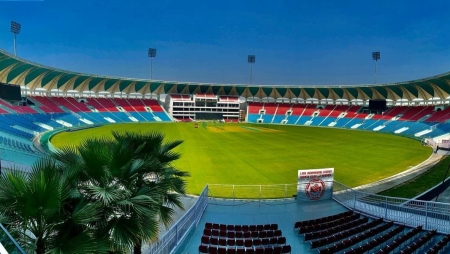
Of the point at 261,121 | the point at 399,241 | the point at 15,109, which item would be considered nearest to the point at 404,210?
the point at 399,241

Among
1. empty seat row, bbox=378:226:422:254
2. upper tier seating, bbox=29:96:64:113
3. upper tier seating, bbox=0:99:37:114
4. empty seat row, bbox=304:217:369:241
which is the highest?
upper tier seating, bbox=29:96:64:113

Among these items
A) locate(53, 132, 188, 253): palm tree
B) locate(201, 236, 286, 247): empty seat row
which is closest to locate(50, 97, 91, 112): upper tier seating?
locate(201, 236, 286, 247): empty seat row

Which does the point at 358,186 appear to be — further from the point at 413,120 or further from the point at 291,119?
the point at 291,119

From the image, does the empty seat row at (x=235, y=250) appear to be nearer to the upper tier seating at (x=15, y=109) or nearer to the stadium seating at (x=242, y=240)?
the stadium seating at (x=242, y=240)

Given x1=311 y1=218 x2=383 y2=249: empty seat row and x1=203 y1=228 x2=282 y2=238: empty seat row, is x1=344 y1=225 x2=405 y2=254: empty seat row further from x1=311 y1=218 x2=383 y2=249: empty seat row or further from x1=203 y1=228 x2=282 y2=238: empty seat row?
x1=203 y1=228 x2=282 y2=238: empty seat row

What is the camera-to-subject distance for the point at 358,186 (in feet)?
63.3

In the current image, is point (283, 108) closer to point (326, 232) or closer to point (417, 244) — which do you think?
point (326, 232)

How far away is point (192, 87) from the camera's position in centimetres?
10338

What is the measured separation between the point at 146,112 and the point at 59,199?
289 feet

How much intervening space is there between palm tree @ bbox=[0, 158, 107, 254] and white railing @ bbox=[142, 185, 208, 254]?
206 centimetres

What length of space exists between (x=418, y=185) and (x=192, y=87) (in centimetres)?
8980

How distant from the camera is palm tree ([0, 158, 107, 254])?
12.9ft

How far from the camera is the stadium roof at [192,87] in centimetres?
5641

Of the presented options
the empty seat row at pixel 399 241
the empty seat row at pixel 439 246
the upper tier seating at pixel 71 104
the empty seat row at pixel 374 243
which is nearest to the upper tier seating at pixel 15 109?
the upper tier seating at pixel 71 104
